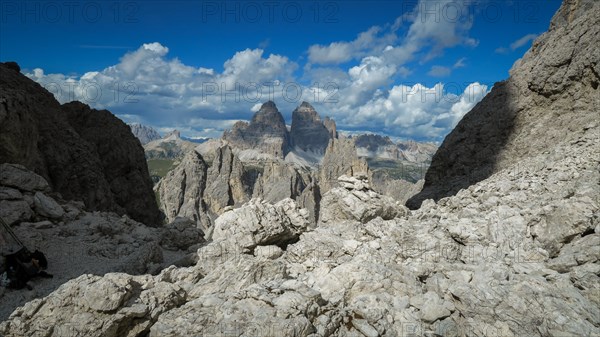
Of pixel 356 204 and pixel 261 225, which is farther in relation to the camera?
pixel 356 204

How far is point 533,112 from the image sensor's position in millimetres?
27875

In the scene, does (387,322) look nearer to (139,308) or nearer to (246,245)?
(139,308)

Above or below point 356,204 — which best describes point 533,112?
above

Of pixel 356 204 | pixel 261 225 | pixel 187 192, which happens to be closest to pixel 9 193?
pixel 261 225

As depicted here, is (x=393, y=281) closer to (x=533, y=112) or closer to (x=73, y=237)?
(x=73, y=237)

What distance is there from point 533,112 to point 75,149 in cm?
5178

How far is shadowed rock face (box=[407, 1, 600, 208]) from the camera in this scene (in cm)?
2388

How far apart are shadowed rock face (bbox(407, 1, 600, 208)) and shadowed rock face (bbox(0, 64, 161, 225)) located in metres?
36.7

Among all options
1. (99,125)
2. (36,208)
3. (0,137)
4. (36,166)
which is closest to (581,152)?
(36,208)

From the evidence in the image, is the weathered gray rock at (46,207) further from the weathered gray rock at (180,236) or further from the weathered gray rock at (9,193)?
the weathered gray rock at (180,236)

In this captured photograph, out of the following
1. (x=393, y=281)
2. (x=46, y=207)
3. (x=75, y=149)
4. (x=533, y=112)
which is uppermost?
(x=533, y=112)

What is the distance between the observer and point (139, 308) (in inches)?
386

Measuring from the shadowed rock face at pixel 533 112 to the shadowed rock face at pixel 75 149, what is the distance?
36.7 m

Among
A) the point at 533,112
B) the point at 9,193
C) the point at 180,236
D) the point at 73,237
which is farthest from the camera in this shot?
the point at 533,112
